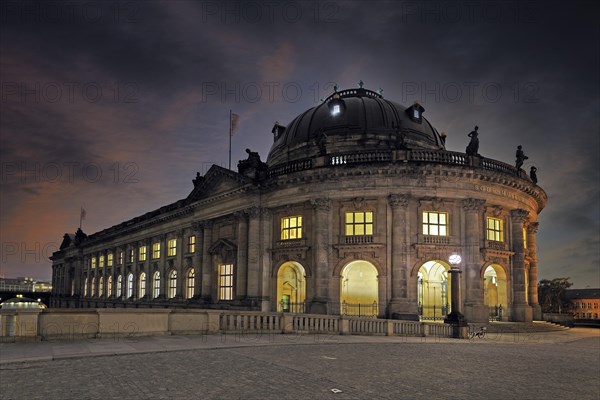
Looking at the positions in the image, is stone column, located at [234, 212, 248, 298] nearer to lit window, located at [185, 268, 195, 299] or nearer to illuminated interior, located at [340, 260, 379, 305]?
illuminated interior, located at [340, 260, 379, 305]

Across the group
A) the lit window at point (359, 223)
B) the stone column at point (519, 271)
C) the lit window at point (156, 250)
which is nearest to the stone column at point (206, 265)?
the lit window at point (156, 250)

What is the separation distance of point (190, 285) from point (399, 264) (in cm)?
2693

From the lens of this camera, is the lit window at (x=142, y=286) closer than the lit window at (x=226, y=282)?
No

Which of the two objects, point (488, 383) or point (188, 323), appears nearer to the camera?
point (488, 383)

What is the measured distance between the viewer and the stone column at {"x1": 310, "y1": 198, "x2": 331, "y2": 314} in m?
36.3

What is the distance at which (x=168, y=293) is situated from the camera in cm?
5816

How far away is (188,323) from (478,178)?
955 inches

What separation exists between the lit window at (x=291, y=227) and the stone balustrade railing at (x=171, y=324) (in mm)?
14739

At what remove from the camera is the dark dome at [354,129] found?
152 feet

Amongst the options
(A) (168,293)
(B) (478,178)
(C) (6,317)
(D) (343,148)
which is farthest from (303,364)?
(A) (168,293)

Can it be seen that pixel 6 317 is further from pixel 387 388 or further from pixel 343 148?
pixel 343 148

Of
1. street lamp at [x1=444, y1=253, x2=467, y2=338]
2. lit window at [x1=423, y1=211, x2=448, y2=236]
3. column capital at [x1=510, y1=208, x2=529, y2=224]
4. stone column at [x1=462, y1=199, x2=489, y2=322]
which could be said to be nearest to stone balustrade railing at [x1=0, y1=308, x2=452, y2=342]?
street lamp at [x1=444, y1=253, x2=467, y2=338]

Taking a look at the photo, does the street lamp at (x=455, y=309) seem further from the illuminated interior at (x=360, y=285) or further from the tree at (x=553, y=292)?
the tree at (x=553, y=292)

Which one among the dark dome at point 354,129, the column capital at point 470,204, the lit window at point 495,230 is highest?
the dark dome at point 354,129
